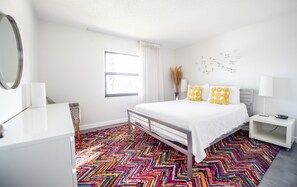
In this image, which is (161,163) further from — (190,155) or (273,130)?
(273,130)

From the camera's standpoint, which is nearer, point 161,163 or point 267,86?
point 161,163

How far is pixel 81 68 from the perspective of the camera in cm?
297

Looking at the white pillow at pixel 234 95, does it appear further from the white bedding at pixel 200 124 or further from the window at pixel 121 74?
the window at pixel 121 74

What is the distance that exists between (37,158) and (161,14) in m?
2.59

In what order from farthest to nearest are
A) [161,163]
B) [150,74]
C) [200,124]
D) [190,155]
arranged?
[150,74], [161,163], [200,124], [190,155]

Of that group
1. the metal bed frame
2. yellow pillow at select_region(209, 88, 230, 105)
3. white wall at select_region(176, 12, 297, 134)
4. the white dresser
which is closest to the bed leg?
the metal bed frame

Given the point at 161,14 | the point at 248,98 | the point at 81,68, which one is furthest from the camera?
the point at 81,68

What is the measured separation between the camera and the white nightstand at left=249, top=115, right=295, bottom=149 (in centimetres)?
206

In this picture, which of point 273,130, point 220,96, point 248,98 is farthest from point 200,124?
point 273,130

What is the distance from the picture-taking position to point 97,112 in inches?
127

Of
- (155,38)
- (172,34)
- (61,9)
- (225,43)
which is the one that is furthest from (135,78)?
(225,43)

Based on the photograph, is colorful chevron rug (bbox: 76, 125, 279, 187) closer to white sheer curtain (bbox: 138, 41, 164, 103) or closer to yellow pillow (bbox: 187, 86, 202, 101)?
yellow pillow (bbox: 187, 86, 202, 101)

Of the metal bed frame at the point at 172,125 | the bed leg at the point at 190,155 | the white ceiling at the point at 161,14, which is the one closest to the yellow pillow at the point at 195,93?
the metal bed frame at the point at 172,125

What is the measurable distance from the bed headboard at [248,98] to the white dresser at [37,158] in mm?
3372
